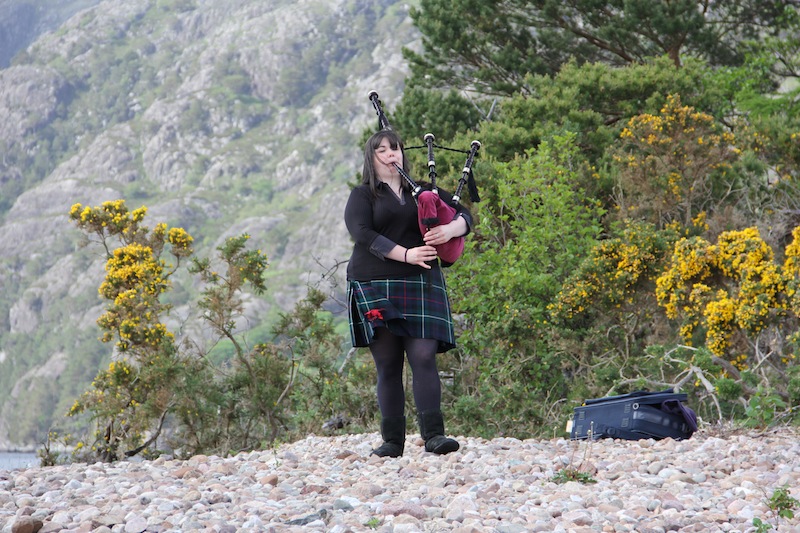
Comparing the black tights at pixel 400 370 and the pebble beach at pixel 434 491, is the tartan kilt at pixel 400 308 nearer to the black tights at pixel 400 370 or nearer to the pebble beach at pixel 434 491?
the black tights at pixel 400 370

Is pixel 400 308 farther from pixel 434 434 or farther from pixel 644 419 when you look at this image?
pixel 644 419

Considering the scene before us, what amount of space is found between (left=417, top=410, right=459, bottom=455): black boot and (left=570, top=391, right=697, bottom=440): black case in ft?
3.66

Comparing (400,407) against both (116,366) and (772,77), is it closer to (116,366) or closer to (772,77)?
(116,366)

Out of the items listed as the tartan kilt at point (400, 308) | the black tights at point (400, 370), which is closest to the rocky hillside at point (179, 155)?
the black tights at point (400, 370)

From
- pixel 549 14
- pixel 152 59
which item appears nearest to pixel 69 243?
pixel 152 59

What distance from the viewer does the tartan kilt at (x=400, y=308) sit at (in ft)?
16.1

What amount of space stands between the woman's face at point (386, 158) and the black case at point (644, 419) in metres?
2.05

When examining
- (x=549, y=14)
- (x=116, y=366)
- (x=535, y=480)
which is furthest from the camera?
(x=549, y=14)

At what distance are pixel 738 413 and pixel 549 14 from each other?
40.5 feet

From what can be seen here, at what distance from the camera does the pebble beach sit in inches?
127

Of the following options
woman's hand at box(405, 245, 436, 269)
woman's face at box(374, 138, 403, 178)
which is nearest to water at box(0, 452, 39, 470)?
woman's hand at box(405, 245, 436, 269)

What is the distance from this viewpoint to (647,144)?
1118 cm

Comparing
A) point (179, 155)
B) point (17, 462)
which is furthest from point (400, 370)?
point (179, 155)

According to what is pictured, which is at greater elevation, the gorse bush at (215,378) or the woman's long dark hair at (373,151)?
the woman's long dark hair at (373,151)
